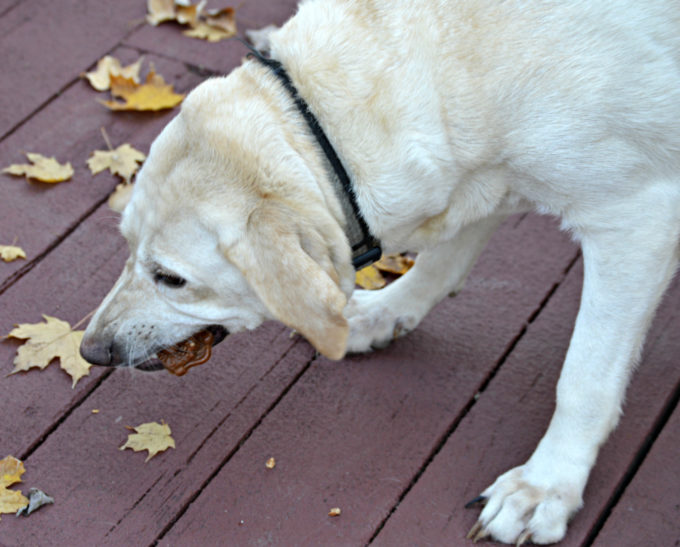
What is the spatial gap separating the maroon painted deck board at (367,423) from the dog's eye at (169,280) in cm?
74

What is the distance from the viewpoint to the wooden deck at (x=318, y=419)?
108 inches

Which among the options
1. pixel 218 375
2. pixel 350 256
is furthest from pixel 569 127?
pixel 218 375

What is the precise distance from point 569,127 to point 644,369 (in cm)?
120

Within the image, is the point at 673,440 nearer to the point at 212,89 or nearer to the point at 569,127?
the point at 569,127

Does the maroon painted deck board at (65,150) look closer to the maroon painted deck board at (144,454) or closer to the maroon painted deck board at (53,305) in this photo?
the maroon painted deck board at (53,305)

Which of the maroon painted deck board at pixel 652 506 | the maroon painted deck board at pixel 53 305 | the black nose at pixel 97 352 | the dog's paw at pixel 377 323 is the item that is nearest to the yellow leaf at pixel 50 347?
the maroon painted deck board at pixel 53 305

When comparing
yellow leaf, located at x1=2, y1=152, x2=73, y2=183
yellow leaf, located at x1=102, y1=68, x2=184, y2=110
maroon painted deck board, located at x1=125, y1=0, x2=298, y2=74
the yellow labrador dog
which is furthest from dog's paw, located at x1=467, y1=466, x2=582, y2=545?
maroon painted deck board, located at x1=125, y1=0, x2=298, y2=74

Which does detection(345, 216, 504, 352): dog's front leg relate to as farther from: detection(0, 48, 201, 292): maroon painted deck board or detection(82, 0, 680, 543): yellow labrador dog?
detection(0, 48, 201, 292): maroon painted deck board

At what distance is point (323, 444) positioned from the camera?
298cm

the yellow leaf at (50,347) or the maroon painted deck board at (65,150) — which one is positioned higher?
the maroon painted deck board at (65,150)

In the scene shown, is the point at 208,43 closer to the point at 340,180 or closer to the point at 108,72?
the point at 108,72

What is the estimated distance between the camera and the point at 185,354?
2793 millimetres

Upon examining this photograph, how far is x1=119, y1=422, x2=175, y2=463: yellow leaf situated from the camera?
2.95 metres

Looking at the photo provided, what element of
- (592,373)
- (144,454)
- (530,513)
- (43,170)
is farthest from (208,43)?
(530,513)
